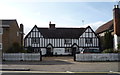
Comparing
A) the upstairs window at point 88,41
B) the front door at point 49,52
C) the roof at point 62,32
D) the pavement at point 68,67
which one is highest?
the roof at point 62,32

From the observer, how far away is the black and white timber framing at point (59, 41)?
44969mm

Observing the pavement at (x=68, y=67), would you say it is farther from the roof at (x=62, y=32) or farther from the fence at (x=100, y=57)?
the roof at (x=62, y=32)

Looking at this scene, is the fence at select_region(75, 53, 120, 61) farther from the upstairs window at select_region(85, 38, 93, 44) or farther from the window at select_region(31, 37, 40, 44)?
the window at select_region(31, 37, 40, 44)

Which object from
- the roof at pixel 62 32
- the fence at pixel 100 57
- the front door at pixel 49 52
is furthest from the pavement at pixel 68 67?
the roof at pixel 62 32

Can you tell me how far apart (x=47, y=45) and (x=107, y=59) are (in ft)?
67.5

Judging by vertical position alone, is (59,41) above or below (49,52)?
above

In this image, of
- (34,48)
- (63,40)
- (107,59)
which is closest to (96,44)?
(63,40)

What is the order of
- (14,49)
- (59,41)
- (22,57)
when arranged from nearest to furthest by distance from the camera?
1. (22,57)
2. (14,49)
3. (59,41)

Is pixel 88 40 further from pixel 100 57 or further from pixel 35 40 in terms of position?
pixel 100 57

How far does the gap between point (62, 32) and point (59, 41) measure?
281 centimetres

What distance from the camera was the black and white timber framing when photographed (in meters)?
45.0

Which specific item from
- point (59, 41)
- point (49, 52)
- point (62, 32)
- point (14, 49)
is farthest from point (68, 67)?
point (62, 32)

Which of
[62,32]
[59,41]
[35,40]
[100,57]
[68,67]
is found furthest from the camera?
[62,32]

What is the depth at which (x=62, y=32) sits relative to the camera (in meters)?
47.8
